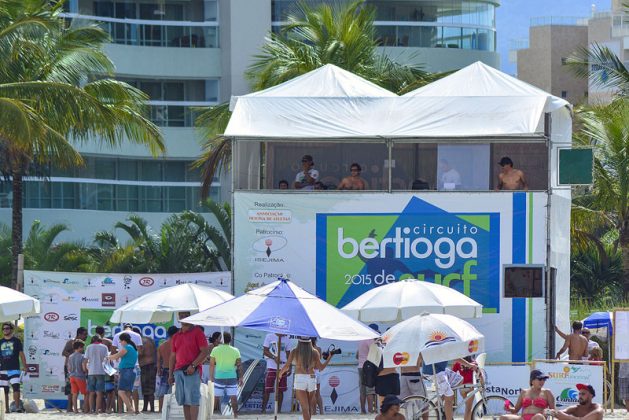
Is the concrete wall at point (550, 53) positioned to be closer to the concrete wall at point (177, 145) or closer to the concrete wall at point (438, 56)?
the concrete wall at point (438, 56)

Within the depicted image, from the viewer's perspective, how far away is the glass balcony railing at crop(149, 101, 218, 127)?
2176 inches

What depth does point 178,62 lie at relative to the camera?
55.1 m

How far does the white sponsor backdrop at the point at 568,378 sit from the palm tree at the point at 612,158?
11.1m

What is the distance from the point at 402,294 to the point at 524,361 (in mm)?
3236

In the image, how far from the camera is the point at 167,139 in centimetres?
5525

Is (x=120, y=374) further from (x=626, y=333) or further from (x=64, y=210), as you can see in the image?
(x=64, y=210)

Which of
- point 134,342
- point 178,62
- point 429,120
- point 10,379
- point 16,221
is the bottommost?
point 10,379

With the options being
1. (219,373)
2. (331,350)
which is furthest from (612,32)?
(219,373)

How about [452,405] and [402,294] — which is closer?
[452,405]

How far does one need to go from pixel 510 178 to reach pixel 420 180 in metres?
1.56

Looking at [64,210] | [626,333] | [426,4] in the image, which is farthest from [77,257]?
[426,4]

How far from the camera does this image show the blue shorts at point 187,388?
18.5 metres

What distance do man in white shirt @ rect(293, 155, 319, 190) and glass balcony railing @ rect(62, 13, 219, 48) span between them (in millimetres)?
31368

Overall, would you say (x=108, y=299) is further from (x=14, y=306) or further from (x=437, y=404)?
(x=437, y=404)
